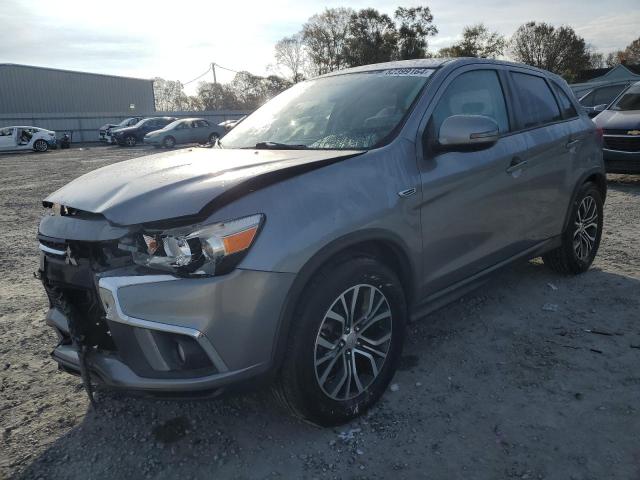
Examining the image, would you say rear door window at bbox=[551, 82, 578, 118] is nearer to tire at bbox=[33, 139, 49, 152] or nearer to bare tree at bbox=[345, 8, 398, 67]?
tire at bbox=[33, 139, 49, 152]

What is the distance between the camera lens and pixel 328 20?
58.1 m

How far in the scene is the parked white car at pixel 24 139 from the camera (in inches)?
1001

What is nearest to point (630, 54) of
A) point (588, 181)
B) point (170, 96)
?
point (170, 96)

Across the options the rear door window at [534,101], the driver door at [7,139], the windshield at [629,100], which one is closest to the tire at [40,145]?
the driver door at [7,139]

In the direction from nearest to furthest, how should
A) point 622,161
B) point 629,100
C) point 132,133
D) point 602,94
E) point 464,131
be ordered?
point 464,131 → point 622,161 → point 629,100 → point 602,94 → point 132,133

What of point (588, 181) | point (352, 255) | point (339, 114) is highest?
point (339, 114)

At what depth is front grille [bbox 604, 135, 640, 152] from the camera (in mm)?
8430

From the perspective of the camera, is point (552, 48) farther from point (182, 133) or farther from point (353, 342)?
point (353, 342)

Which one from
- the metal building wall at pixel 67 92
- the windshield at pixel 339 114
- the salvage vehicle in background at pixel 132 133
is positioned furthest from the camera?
the metal building wall at pixel 67 92

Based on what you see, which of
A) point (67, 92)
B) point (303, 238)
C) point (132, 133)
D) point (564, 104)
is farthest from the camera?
point (67, 92)

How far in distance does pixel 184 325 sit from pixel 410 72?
219 centimetres

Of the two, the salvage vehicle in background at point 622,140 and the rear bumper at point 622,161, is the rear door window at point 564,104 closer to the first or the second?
the salvage vehicle in background at point 622,140

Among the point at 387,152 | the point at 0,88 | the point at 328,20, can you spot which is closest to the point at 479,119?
A: the point at 387,152

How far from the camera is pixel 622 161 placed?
855cm
